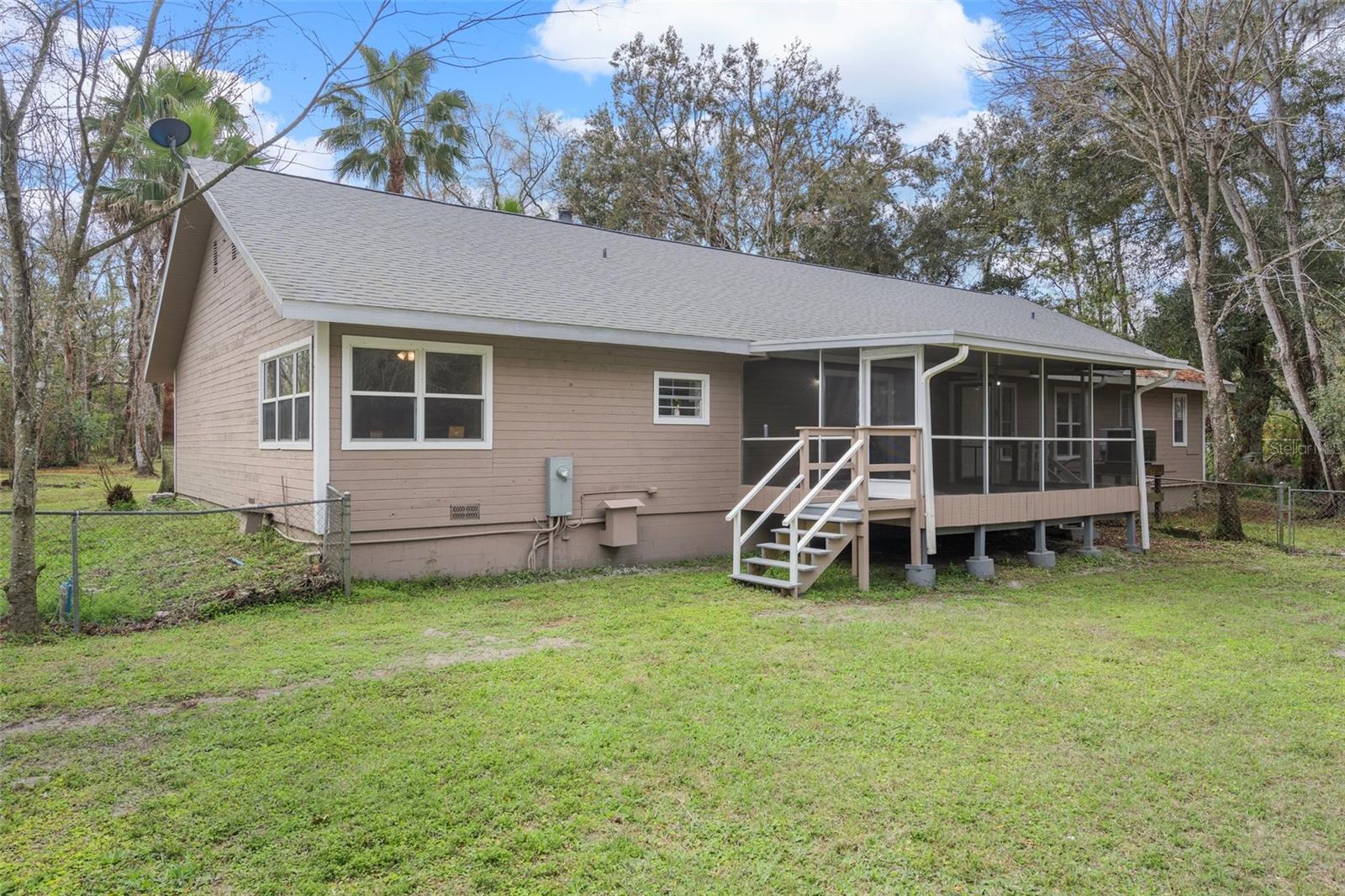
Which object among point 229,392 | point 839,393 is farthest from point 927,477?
point 229,392

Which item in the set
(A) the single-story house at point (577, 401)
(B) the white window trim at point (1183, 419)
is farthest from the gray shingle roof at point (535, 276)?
(B) the white window trim at point (1183, 419)

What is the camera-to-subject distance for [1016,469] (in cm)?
987

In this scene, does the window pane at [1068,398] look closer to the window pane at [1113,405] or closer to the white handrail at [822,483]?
the window pane at [1113,405]

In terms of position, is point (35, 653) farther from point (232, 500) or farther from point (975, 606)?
point (975, 606)

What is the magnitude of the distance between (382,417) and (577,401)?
7.17ft

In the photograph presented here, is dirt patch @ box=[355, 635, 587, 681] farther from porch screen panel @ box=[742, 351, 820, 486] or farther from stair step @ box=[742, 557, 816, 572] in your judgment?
porch screen panel @ box=[742, 351, 820, 486]

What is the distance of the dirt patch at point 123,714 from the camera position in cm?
384

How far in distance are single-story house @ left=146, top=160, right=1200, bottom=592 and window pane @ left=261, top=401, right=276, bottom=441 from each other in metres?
0.06

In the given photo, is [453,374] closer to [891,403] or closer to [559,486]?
[559,486]

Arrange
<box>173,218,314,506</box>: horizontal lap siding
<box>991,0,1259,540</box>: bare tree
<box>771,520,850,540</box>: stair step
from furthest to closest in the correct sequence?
<box>991,0,1259,540</box>: bare tree → <box>173,218,314,506</box>: horizontal lap siding → <box>771,520,850,540</box>: stair step

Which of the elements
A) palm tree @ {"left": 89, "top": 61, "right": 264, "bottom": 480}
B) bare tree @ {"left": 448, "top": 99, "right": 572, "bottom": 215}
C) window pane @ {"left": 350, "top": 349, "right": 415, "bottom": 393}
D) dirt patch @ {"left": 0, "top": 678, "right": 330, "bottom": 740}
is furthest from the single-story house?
bare tree @ {"left": 448, "top": 99, "right": 572, "bottom": 215}

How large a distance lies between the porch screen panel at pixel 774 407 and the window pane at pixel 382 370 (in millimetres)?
4271

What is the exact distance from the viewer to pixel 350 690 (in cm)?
443

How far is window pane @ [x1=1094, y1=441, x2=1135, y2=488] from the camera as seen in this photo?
10.7 metres
